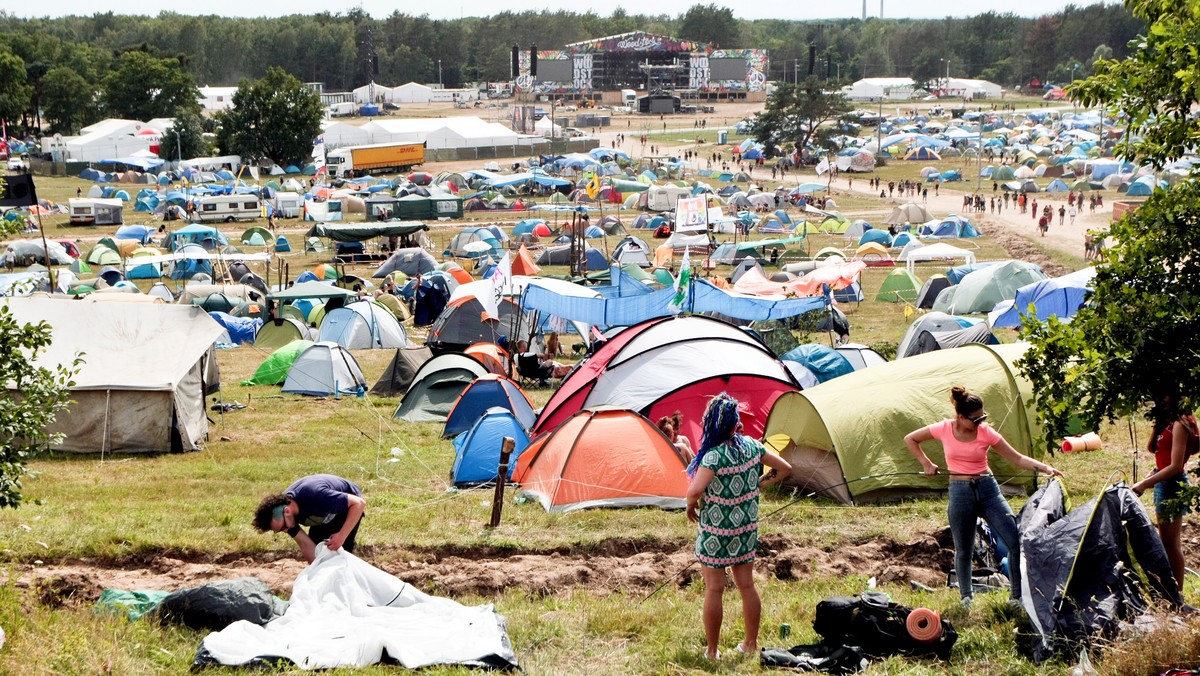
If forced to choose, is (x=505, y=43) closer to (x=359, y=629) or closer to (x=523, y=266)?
(x=523, y=266)

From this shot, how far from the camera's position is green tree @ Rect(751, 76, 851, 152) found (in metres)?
75.6

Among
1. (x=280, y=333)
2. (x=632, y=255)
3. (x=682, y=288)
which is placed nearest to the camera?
(x=682, y=288)

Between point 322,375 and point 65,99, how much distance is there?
268 feet

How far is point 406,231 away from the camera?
126 ft

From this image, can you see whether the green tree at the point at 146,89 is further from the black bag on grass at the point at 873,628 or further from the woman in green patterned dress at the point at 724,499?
the black bag on grass at the point at 873,628

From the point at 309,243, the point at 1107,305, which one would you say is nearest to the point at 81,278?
the point at 309,243

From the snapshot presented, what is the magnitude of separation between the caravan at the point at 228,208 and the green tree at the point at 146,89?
4427cm

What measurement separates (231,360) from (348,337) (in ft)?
7.31

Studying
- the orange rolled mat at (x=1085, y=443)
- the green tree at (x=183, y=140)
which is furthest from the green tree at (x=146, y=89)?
the orange rolled mat at (x=1085, y=443)

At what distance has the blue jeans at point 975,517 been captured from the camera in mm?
6105

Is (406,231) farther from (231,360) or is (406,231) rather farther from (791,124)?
(791,124)

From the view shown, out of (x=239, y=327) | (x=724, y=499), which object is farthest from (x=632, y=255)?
(x=724, y=499)

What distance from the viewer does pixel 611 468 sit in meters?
10.3

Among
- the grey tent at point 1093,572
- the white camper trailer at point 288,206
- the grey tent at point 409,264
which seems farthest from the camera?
the white camper trailer at point 288,206
